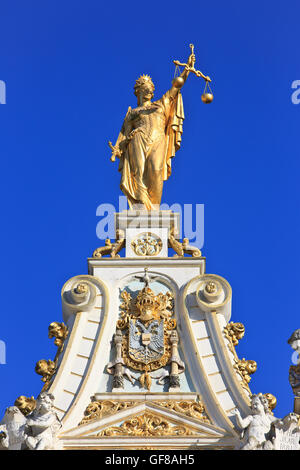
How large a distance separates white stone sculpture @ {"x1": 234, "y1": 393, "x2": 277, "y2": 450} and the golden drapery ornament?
17.5ft

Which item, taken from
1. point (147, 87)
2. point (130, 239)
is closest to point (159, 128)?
point (147, 87)

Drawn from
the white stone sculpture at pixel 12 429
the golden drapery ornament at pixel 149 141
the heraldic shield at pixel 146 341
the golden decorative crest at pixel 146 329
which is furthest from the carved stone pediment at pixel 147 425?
the golden drapery ornament at pixel 149 141

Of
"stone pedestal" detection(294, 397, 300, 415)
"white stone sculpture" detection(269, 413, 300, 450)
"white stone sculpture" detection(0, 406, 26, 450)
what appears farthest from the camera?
"stone pedestal" detection(294, 397, 300, 415)

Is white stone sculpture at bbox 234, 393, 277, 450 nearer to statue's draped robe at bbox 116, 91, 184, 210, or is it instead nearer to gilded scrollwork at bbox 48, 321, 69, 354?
gilded scrollwork at bbox 48, 321, 69, 354

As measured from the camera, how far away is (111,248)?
81.5 feet

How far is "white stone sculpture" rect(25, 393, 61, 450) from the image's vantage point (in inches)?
839

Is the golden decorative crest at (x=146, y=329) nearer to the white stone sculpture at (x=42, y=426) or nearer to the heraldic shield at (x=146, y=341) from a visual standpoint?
the heraldic shield at (x=146, y=341)

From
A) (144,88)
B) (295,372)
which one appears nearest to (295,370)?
(295,372)

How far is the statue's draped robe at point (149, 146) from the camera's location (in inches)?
1018

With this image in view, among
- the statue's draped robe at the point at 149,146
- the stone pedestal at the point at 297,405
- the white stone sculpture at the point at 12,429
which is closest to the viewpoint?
the white stone sculpture at the point at 12,429

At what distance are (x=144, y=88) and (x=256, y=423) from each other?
8.31m

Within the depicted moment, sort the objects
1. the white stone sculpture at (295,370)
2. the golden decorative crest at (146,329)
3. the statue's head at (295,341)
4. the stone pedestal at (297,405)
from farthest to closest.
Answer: the golden decorative crest at (146,329) → the statue's head at (295,341) → the white stone sculpture at (295,370) → the stone pedestal at (297,405)

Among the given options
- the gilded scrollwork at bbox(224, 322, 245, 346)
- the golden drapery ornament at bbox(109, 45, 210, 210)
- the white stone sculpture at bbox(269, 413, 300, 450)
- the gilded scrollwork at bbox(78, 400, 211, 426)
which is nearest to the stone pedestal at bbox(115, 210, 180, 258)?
the golden drapery ornament at bbox(109, 45, 210, 210)
